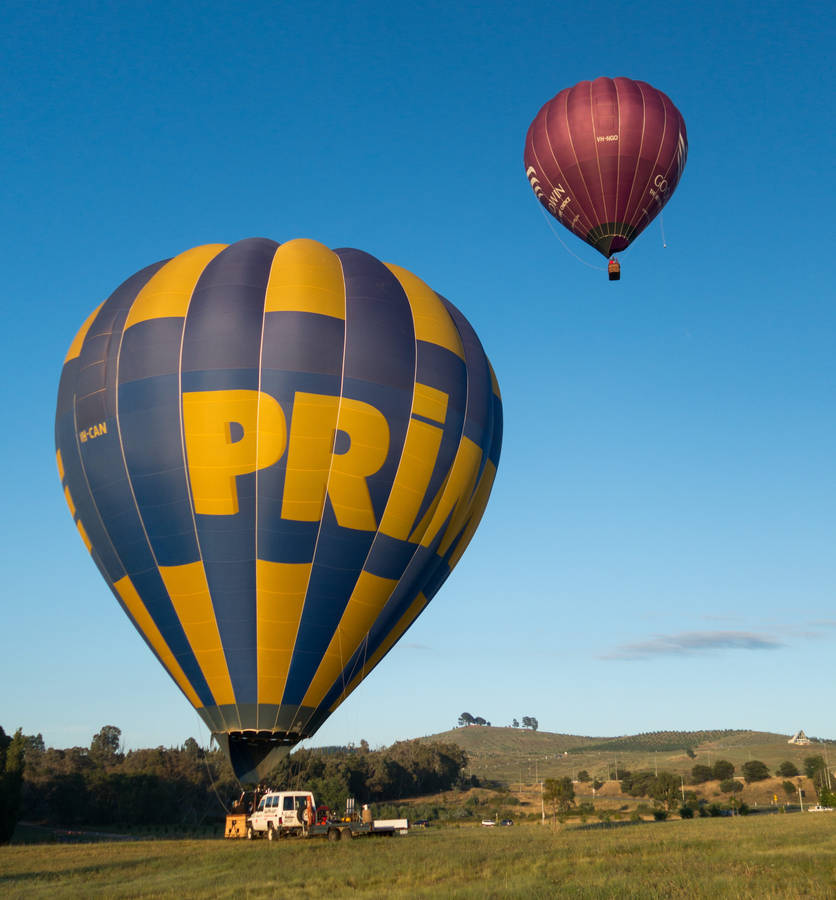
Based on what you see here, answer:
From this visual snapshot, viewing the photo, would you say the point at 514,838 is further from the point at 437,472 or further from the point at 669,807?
the point at 669,807

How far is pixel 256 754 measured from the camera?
75.8 ft

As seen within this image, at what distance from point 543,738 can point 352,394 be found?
18292 cm

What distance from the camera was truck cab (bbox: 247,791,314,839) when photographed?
23391mm

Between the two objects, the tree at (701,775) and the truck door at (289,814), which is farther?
the tree at (701,775)

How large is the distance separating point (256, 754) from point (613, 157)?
73.9 feet

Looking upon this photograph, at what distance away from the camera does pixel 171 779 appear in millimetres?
63250

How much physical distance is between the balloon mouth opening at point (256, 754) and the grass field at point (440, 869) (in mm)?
1742

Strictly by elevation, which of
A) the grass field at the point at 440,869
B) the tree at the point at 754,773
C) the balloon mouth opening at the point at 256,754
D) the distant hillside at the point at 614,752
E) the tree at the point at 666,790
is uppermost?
the distant hillside at the point at 614,752

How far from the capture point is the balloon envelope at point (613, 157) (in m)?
31.2

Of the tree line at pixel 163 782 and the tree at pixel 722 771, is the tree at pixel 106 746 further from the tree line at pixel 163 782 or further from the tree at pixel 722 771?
the tree at pixel 722 771

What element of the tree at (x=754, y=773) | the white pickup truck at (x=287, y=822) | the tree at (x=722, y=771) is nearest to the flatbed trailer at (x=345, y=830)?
the white pickup truck at (x=287, y=822)

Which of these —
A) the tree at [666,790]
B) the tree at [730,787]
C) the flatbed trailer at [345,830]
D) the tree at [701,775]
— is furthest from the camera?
the tree at [701,775]

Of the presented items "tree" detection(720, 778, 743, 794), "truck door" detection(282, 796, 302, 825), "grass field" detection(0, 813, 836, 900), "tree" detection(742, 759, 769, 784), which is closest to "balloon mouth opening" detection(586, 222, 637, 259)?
"grass field" detection(0, 813, 836, 900)

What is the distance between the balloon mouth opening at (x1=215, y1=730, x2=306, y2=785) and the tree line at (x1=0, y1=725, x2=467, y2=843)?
66.7 ft
